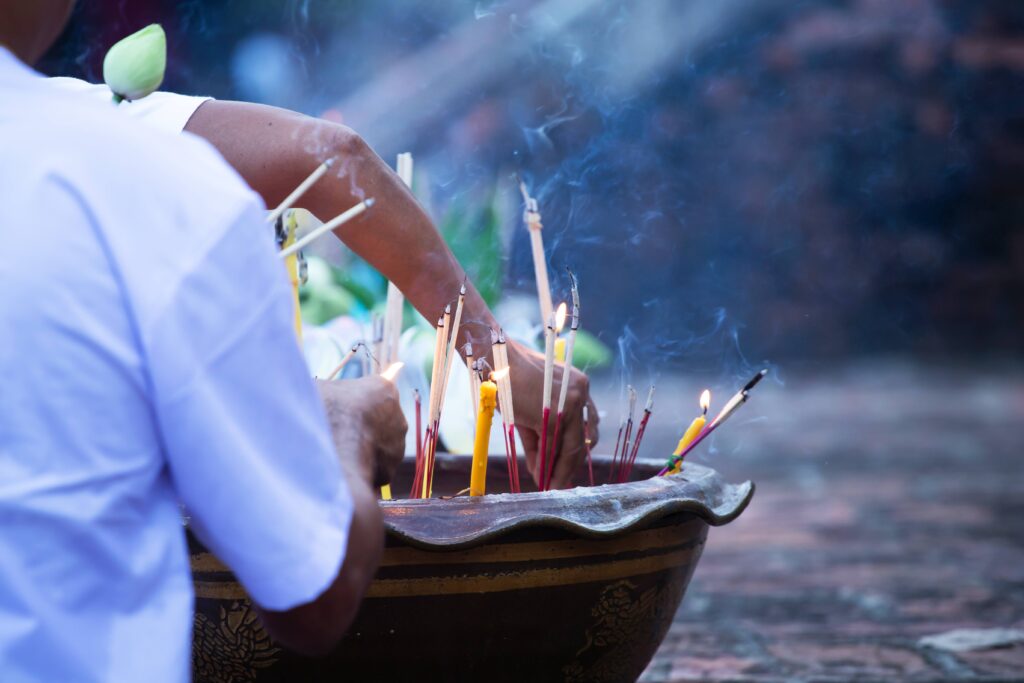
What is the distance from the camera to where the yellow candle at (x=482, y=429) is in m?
1.14

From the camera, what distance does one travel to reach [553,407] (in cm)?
140

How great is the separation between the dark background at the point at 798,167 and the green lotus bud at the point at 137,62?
10.0ft

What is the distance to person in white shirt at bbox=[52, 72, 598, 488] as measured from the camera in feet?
4.18

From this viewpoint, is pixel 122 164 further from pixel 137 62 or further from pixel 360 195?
pixel 360 195

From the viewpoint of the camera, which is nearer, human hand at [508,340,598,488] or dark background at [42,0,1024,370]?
human hand at [508,340,598,488]

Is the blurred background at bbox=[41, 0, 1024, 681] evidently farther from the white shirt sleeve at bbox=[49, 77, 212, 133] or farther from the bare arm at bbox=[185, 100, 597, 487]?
the white shirt sleeve at bbox=[49, 77, 212, 133]

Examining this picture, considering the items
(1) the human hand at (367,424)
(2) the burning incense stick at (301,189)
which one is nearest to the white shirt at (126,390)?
(1) the human hand at (367,424)

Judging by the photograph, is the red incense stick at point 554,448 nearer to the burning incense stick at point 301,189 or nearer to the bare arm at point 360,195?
the bare arm at point 360,195

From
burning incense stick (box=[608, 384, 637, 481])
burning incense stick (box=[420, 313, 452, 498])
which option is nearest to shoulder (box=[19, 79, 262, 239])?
burning incense stick (box=[420, 313, 452, 498])

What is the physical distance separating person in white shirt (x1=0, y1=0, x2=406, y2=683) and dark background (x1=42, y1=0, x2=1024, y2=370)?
343 centimetres

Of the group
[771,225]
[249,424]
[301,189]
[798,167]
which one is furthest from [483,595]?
[771,225]

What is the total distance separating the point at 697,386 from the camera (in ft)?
26.8

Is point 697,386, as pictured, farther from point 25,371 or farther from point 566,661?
point 25,371

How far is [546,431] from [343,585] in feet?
2.28
